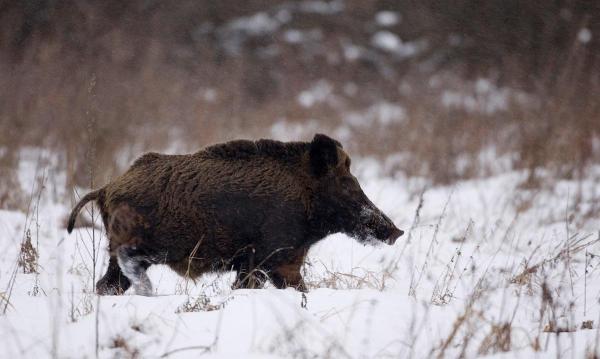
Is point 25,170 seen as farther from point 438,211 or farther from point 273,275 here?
point 273,275

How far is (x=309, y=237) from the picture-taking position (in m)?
3.74

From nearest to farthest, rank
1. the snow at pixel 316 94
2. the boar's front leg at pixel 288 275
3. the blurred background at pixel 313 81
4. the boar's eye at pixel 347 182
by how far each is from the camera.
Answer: the boar's front leg at pixel 288 275 → the boar's eye at pixel 347 182 → the blurred background at pixel 313 81 → the snow at pixel 316 94

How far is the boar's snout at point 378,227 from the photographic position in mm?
3906

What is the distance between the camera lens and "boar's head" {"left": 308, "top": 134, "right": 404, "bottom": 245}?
3771 millimetres

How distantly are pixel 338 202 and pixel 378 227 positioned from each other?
323mm

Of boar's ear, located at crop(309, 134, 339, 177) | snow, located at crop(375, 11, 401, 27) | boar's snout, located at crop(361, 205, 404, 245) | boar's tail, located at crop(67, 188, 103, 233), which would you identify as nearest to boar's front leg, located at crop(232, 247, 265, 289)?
boar's ear, located at crop(309, 134, 339, 177)

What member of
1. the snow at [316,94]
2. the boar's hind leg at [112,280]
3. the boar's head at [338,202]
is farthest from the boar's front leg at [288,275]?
the snow at [316,94]

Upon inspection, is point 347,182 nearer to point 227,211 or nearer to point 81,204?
point 227,211

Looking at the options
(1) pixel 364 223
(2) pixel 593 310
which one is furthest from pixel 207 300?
(2) pixel 593 310

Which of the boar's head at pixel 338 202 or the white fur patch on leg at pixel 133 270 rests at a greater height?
the boar's head at pixel 338 202

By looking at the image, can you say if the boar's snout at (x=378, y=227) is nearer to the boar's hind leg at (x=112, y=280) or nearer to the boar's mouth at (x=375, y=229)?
the boar's mouth at (x=375, y=229)

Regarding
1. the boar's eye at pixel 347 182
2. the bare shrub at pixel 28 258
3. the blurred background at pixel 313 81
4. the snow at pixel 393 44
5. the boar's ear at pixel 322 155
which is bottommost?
the bare shrub at pixel 28 258

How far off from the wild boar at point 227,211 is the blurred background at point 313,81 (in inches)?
66.3

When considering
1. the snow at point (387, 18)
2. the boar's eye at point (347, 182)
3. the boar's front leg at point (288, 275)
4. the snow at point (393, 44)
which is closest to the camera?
the boar's front leg at point (288, 275)
